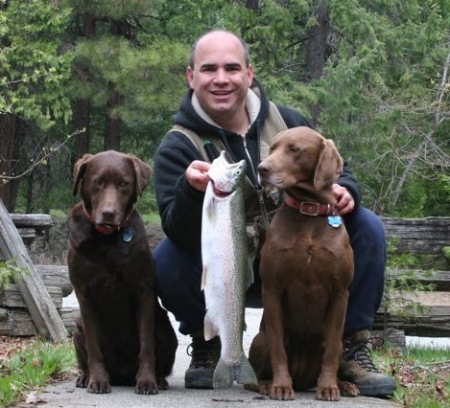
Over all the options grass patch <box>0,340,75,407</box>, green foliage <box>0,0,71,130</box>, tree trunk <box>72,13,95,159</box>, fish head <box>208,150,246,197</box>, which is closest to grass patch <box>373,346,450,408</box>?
fish head <box>208,150,246,197</box>

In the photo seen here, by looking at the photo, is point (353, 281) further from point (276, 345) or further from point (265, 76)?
point (265, 76)

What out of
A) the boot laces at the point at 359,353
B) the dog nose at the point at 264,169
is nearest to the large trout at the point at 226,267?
the dog nose at the point at 264,169

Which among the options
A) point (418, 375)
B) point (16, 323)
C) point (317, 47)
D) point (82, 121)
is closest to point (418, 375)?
point (418, 375)

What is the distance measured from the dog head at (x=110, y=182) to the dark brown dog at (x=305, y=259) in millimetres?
736

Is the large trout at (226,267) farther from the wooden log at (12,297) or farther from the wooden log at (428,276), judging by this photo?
the wooden log at (12,297)

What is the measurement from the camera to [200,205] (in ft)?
16.4

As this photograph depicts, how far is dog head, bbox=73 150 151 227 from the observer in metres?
4.86

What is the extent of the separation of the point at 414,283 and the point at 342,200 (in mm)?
4316

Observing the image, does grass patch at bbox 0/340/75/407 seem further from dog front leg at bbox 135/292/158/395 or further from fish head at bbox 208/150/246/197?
fish head at bbox 208/150/246/197

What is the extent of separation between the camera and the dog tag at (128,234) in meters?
4.96

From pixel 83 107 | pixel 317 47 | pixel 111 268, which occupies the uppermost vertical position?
pixel 317 47

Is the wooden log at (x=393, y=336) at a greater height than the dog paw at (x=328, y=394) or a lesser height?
lesser

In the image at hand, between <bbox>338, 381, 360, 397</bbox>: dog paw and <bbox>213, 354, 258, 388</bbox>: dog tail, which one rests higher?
<bbox>213, 354, 258, 388</bbox>: dog tail

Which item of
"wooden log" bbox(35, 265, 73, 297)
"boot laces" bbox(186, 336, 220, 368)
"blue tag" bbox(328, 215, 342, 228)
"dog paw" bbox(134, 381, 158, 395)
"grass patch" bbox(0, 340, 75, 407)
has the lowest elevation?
"wooden log" bbox(35, 265, 73, 297)
